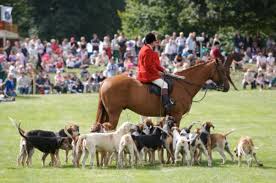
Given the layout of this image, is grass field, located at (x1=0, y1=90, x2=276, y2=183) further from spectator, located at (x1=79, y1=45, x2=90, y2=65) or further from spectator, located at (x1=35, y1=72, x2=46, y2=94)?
spectator, located at (x1=79, y1=45, x2=90, y2=65)

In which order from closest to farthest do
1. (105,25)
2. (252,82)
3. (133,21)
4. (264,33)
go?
(252,82)
(264,33)
(133,21)
(105,25)

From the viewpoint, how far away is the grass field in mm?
14320

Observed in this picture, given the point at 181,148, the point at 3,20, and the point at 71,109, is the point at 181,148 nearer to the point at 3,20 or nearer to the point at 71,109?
the point at 71,109

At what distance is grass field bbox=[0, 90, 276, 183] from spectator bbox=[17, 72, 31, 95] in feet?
6.46

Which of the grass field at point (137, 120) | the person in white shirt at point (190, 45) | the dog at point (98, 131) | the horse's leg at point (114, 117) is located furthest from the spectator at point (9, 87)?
the dog at point (98, 131)

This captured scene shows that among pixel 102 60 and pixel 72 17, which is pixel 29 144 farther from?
pixel 72 17

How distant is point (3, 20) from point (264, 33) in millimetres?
16323

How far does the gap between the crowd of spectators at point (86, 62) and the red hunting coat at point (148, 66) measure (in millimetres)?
14836

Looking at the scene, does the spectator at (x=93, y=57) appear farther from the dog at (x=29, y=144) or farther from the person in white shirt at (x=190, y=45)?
the dog at (x=29, y=144)

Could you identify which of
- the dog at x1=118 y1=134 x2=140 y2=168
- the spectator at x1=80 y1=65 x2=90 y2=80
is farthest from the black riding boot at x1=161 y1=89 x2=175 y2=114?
the spectator at x1=80 y1=65 x2=90 y2=80

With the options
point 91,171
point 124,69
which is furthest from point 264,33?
point 91,171

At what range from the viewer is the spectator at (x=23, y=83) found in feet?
111

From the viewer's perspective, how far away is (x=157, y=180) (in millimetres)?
13953

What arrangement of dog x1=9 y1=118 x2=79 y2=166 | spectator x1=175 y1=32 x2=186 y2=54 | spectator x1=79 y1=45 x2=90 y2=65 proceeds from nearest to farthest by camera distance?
dog x1=9 y1=118 x2=79 y2=166 → spectator x1=175 y1=32 x2=186 y2=54 → spectator x1=79 y1=45 x2=90 y2=65
